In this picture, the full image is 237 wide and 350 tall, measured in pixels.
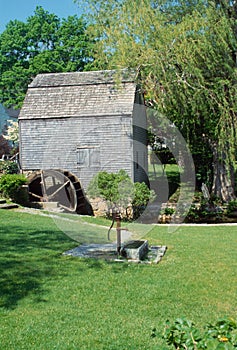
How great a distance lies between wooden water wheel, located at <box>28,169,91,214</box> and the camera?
52.0ft

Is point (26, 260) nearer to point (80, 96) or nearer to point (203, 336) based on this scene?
point (203, 336)

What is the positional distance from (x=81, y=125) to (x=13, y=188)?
3.81m

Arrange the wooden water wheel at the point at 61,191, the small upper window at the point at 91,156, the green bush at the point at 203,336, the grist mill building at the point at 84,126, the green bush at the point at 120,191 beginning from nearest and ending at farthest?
1. the green bush at the point at 203,336
2. the green bush at the point at 120,191
3. the wooden water wheel at the point at 61,191
4. the grist mill building at the point at 84,126
5. the small upper window at the point at 91,156

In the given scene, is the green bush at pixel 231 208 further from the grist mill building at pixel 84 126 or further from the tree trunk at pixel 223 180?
the grist mill building at pixel 84 126

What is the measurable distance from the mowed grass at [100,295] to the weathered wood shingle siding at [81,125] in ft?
27.5

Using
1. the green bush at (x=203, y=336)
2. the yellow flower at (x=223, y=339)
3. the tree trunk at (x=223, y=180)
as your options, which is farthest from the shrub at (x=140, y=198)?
the yellow flower at (x=223, y=339)

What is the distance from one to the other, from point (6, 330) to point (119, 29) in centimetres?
1273

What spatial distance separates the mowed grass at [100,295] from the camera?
399cm

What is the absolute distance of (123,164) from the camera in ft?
53.5

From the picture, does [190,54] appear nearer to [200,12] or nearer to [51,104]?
[200,12]

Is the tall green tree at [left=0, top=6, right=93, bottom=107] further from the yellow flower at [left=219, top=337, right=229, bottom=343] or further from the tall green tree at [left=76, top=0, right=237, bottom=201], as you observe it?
the yellow flower at [left=219, top=337, right=229, bottom=343]

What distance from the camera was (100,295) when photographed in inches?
203

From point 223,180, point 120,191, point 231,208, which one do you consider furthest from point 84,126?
point 231,208

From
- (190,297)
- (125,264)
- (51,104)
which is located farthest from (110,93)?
(190,297)
